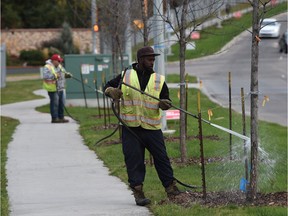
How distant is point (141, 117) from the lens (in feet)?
27.7

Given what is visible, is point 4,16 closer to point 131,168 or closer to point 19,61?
point 19,61

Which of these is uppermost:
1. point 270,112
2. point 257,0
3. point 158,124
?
point 257,0

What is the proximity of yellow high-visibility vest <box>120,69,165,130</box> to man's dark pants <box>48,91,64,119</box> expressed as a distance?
10201 millimetres

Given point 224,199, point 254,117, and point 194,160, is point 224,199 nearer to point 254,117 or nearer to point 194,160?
point 254,117

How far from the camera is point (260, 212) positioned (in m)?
7.46

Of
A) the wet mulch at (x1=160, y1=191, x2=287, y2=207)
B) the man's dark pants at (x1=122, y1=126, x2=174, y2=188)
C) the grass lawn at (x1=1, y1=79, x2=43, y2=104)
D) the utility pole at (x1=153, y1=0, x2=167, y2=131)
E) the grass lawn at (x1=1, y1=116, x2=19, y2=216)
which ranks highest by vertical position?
the utility pole at (x1=153, y1=0, x2=167, y2=131)

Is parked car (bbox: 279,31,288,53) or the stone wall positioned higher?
the stone wall

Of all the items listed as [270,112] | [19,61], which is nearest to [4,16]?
[19,61]

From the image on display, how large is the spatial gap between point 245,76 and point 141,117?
997 inches

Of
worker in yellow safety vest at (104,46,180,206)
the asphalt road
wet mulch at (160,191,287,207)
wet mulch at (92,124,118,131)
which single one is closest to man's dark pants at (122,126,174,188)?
worker in yellow safety vest at (104,46,180,206)

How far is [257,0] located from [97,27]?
51.5 ft

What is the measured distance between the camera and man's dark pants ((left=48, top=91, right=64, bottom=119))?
18527 mm

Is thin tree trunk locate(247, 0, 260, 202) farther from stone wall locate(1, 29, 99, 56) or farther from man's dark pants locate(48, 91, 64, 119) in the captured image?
stone wall locate(1, 29, 99, 56)

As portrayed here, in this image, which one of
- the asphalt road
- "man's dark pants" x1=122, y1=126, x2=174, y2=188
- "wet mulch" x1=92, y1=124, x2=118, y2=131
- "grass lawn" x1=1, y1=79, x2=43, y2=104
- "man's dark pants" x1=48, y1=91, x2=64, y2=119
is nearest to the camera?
"man's dark pants" x1=122, y1=126, x2=174, y2=188
